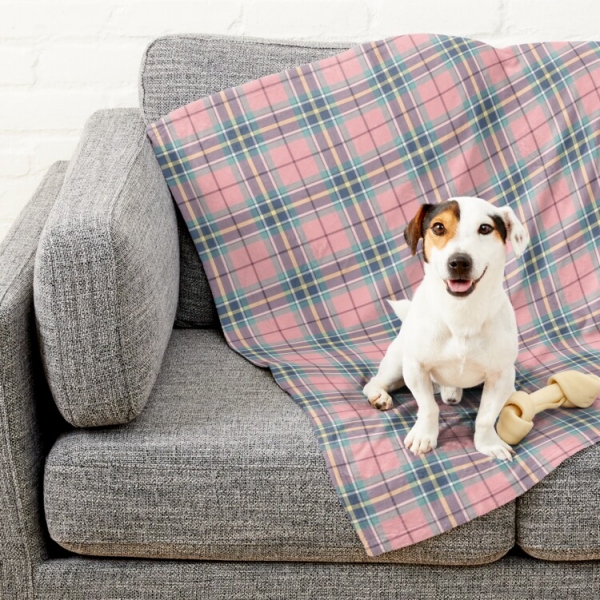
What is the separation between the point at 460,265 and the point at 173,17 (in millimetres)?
1160

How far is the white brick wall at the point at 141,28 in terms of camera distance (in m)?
2.11

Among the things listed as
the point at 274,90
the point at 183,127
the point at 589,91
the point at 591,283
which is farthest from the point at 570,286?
the point at 183,127

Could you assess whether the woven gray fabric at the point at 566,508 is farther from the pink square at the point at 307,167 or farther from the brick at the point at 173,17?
the brick at the point at 173,17

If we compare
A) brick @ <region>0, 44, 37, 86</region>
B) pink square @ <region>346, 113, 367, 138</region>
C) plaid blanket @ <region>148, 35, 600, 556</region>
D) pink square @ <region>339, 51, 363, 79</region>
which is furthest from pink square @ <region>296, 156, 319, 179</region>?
brick @ <region>0, 44, 37, 86</region>

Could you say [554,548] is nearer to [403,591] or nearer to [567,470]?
[567,470]

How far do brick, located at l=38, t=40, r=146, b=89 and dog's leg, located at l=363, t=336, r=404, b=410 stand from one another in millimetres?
1053

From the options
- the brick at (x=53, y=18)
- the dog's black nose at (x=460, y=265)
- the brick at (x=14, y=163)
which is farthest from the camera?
the brick at (x=14, y=163)

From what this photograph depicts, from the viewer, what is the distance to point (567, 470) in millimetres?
1363

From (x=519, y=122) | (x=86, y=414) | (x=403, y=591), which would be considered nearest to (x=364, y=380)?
(x=403, y=591)

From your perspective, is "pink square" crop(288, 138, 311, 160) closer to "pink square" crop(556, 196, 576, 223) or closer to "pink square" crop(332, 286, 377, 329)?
"pink square" crop(332, 286, 377, 329)

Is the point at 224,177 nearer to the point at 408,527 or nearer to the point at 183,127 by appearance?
the point at 183,127

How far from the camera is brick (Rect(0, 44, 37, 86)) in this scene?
2129 mm

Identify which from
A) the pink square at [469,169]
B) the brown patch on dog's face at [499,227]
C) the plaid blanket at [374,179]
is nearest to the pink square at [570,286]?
the plaid blanket at [374,179]

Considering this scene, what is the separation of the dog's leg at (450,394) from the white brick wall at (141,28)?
1.01 meters
